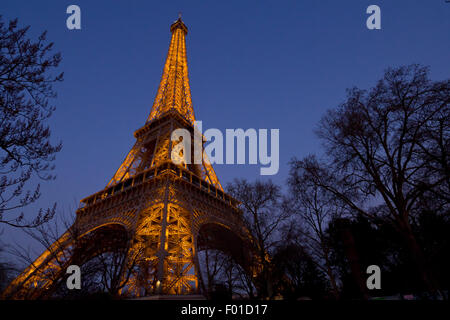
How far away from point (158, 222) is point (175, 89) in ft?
83.0

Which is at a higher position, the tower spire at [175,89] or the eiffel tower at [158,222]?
the tower spire at [175,89]

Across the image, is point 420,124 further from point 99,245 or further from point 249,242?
point 99,245

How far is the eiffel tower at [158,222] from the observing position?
696 inches

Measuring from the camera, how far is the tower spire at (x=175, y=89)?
127 feet

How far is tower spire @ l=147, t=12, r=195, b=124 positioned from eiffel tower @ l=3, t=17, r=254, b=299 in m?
0.31

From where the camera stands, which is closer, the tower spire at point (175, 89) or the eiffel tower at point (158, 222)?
the eiffel tower at point (158, 222)

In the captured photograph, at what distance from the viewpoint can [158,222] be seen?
23.0 metres

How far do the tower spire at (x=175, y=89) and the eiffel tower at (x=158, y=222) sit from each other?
0.31 metres

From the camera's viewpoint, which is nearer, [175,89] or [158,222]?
[158,222]

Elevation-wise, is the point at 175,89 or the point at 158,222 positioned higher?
the point at 175,89

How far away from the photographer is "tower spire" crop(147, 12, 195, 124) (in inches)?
1521

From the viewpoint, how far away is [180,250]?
20.9 m

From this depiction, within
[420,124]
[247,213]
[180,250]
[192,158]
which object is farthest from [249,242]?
[192,158]

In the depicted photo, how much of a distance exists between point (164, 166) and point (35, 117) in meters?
20.4
